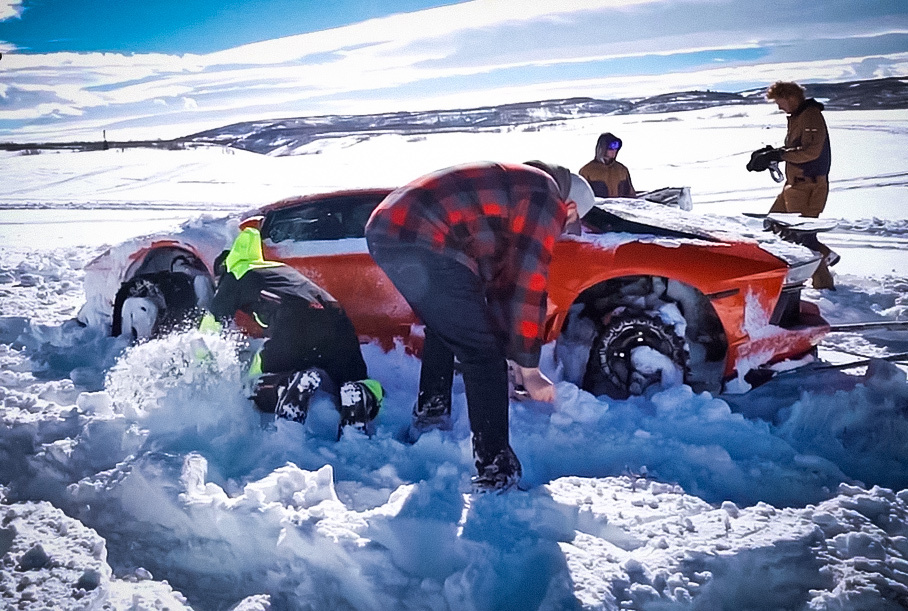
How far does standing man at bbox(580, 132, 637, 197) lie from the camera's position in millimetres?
4352

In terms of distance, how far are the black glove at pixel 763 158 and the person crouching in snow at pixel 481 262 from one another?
3.01m

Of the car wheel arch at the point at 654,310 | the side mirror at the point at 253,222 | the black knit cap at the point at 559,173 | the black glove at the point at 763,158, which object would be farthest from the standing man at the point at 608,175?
the black knit cap at the point at 559,173

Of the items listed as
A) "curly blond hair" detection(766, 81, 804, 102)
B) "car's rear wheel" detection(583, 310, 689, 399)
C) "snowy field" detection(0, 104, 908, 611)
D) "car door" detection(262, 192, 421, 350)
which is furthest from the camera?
"curly blond hair" detection(766, 81, 804, 102)

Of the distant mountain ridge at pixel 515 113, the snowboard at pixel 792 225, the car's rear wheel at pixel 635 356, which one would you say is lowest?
the car's rear wheel at pixel 635 356

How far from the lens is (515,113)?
11.4 ft

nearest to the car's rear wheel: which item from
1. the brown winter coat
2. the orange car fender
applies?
the orange car fender

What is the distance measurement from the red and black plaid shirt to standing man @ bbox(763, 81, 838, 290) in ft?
8.38

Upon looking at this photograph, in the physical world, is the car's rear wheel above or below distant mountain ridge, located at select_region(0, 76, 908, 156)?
below

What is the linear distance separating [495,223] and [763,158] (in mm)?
3221

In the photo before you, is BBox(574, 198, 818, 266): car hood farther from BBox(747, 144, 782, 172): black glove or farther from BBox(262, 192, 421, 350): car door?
BBox(747, 144, 782, 172): black glove

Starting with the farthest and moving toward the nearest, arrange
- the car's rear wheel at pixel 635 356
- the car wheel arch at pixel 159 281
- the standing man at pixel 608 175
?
the standing man at pixel 608 175, the car wheel arch at pixel 159 281, the car's rear wheel at pixel 635 356

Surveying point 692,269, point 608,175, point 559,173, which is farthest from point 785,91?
point 559,173

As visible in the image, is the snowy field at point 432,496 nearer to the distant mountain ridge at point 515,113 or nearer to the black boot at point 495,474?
the black boot at point 495,474

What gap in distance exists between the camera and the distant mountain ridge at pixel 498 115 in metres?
3.39
